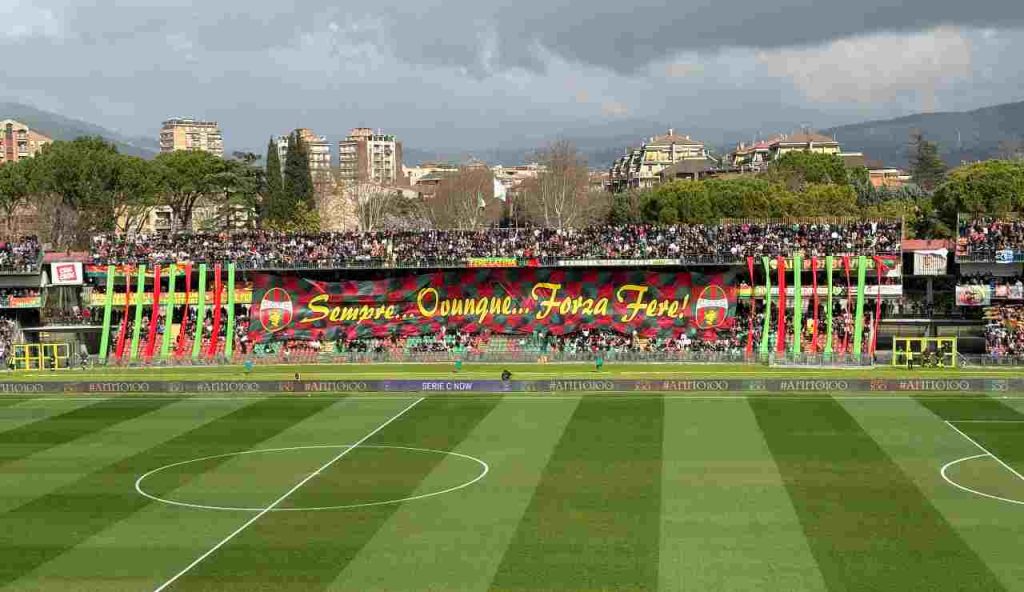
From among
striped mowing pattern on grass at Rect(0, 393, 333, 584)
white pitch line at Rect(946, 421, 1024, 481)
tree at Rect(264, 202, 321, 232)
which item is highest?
tree at Rect(264, 202, 321, 232)

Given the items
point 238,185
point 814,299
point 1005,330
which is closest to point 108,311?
point 814,299

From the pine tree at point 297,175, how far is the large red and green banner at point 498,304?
4699 cm

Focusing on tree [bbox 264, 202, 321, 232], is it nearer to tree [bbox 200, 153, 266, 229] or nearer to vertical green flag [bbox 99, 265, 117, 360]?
tree [bbox 200, 153, 266, 229]

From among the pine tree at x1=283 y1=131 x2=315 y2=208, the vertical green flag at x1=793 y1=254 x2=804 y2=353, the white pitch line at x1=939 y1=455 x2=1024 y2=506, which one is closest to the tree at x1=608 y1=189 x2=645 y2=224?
the pine tree at x1=283 y1=131 x2=315 y2=208

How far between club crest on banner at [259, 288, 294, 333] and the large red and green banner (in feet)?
0.22

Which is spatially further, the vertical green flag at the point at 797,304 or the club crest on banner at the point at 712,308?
the club crest on banner at the point at 712,308

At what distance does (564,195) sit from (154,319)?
182 feet

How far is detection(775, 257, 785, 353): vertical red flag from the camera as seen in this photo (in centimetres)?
7044

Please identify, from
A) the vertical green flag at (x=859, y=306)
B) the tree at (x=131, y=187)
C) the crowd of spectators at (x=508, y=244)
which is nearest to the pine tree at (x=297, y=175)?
the tree at (x=131, y=187)

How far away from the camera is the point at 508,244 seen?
79.1 metres

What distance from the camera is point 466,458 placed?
42125mm

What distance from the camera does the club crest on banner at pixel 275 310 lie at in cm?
7875

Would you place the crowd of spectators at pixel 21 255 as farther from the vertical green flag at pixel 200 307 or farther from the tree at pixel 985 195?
the tree at pixel 985 195

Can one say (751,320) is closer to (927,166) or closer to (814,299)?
(814,299)
